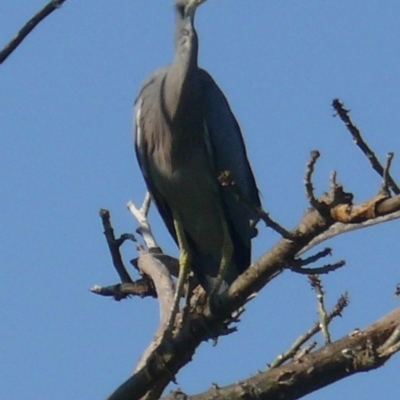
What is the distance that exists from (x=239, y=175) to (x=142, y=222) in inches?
30.8

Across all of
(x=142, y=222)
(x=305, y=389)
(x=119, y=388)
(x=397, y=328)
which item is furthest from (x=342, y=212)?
(x=142, y=222)

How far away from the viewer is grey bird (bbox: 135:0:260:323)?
18.9ft

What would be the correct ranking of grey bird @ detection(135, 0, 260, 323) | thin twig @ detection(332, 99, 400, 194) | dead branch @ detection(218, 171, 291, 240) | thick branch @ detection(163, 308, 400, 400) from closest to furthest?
thin twig @ detection(332, 99, 400, 194), dead branch @ detection(218, 171, 291, 240), thick branch @ detection(163, 308, 400, 400), grey bird @ detection(135, 0, 260, 323)

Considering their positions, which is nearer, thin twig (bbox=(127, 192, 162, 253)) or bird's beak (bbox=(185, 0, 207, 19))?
thin twig (bbox=(127, 192, 162, 253))

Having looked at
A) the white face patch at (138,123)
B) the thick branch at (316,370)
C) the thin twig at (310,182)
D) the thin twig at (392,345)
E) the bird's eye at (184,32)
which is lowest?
the thin twig at (392,345)

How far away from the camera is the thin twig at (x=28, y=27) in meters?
2.36

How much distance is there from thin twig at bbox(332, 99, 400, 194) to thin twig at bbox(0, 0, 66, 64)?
0.79 m

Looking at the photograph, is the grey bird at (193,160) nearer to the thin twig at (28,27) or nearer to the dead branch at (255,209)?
the dead branch at (255,209)

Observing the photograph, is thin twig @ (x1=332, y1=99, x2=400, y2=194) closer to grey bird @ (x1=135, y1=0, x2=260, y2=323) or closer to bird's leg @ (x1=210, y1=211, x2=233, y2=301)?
bird's leg @ (x1=210, y1=211, x2=233, y2=301)

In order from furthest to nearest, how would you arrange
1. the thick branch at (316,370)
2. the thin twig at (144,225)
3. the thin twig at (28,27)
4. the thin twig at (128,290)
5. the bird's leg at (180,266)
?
1. the thin twig at (144,225)
2. the thin twig at (128,290)
3. the bird's leg at (180,266)
4. the thick branch at (316,370)
5. the thin twig at (28,27)

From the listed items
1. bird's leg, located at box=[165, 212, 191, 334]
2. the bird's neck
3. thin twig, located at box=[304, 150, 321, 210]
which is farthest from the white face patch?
thin twig, located at box=[304, 150, 321, 210]

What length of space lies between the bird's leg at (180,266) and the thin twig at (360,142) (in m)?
1.43

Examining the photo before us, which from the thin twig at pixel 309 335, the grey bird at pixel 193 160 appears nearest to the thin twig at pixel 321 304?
the thin twig at pixel 309 335

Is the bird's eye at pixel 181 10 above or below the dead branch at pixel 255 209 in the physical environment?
above
